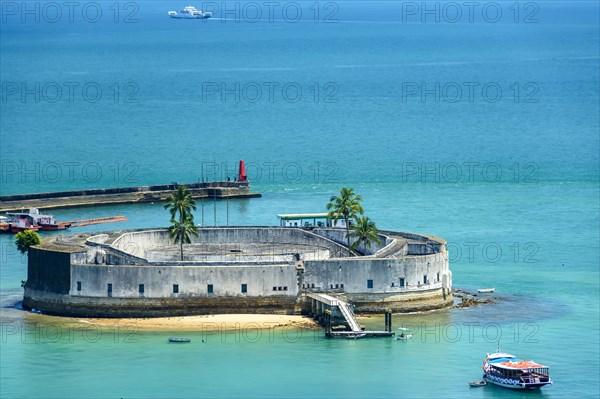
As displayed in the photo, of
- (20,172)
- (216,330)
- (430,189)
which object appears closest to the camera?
(216,330)

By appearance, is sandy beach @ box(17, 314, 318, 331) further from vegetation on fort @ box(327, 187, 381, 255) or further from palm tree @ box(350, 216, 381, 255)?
vegetation on fort @ box(327, 187, 381, 255)

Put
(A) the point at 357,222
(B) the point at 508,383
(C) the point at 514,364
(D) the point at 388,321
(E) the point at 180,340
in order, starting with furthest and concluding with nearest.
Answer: (A) the point at 357,222, (D) the point at 388,321, (E) the point at 180,340, (C) the point at 514,364, (B) the point at 508,383

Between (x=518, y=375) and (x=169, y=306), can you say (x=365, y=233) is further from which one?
(x=518, y=375)

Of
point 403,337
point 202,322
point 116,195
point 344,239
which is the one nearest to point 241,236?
point 344,239

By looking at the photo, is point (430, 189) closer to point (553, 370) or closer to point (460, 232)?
point (460, 232)

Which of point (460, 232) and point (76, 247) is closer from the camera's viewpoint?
point (76, 247)

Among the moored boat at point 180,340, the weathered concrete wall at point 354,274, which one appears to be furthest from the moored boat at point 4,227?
the moored boat at point 180,340

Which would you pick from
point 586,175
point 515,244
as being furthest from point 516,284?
point 586,175

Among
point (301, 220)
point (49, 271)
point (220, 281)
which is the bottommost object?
point (220, 281)

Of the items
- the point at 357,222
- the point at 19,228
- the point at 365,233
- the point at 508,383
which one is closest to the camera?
the point at 508,383
